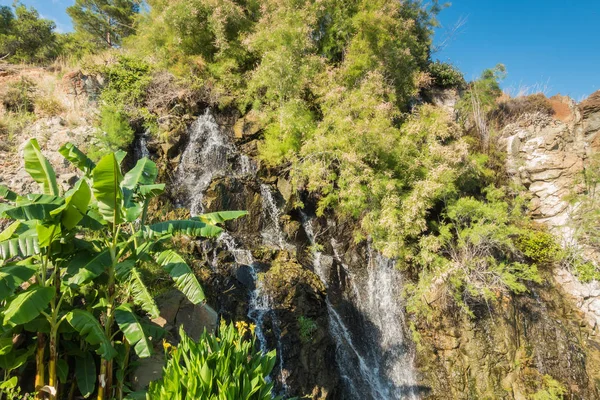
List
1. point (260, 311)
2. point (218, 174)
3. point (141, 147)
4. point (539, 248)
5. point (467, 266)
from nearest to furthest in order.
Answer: point (260, 311) → point (467, 266) → point (218, 174) → point (141, 147) → point (539, 248)

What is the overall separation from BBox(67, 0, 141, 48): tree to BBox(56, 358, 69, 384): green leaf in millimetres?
21853

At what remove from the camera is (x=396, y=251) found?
9.37m

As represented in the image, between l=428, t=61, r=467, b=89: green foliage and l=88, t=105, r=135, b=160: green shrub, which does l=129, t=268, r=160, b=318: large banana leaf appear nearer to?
l=88, t=105, r=135, b=160: green shrub

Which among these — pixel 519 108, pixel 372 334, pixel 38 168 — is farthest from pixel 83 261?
pixel 519 108

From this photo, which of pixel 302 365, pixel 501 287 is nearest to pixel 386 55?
pixel 501 287

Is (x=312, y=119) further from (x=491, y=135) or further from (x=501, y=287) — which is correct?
(x=491, y=135)

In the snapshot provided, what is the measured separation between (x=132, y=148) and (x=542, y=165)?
53.1 feet

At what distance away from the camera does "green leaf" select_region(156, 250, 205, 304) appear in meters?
4.48

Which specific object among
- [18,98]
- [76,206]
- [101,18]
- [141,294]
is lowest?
[141,294]

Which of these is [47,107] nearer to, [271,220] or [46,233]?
[271,220]

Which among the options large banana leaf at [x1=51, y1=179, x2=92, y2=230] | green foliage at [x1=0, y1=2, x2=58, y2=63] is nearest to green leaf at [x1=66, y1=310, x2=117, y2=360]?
large banana leaf at [x1=51, y1=179, x2=92, y2=230]

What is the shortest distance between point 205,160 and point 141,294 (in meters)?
6.63

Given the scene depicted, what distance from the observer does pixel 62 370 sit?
4.60 metres

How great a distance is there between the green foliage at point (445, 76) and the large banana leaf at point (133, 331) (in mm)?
17349
